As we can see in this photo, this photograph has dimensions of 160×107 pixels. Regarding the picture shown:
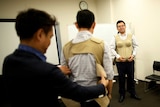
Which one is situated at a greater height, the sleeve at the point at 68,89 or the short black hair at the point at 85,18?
the short black hair at the point at 85,18

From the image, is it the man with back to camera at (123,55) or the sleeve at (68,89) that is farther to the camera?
the man with back to camera at (123,55)

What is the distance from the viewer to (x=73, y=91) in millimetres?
833

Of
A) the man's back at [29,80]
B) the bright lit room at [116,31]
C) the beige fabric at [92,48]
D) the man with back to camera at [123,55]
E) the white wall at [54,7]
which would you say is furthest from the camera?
the white wall at [54,7]

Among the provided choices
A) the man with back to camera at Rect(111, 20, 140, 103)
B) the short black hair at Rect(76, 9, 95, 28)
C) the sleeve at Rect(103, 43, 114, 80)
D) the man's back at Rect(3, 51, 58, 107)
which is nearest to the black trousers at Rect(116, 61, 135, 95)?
the man with back to camera at Rect(111, 20, 140, 103)

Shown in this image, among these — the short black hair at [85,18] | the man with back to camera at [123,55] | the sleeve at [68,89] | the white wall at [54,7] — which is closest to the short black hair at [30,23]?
the sleeve at [68,89]

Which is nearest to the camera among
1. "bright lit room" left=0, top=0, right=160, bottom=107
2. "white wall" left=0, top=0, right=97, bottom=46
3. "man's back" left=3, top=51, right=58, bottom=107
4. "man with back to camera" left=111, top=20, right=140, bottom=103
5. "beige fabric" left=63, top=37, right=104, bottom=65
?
"man's back" left=3, top=51, right=58, bottom=107

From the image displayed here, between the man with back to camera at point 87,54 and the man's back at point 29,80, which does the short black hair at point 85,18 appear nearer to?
the man with back to camera at point 87,54

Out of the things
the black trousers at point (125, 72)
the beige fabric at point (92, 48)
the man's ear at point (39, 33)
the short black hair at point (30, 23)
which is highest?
the short black hair at point (30, 23)

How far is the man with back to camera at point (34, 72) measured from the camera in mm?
785

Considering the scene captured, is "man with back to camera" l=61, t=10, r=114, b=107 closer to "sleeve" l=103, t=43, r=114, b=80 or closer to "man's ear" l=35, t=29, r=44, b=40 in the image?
"sleeve" l=103, t=43, r=114, b=80

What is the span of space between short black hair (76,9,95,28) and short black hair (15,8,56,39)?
1.95ft

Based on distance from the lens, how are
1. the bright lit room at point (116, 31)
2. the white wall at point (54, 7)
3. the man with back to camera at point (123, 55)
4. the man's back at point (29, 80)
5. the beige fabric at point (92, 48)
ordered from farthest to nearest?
the white wall at point (54, 7) → the bright lit room at point (116, 31) → the man with back to camera at point (123, 55) → the beige fabric at point (92, 48) → the man's back at point (29, 80)

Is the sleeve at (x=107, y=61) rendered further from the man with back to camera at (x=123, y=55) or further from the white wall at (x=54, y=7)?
the white wall at (x=54, y=7)

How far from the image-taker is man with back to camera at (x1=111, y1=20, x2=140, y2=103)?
349 cm
